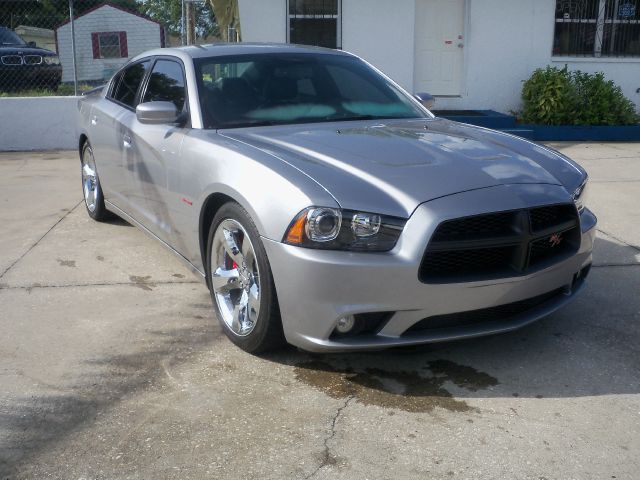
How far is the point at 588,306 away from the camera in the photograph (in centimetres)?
479

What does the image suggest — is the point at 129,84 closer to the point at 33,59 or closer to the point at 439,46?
the point at 439,46

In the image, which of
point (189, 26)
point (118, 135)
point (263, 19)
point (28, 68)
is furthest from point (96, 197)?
point (28, 68)

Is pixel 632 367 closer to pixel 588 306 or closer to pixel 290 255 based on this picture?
pixel 588 306

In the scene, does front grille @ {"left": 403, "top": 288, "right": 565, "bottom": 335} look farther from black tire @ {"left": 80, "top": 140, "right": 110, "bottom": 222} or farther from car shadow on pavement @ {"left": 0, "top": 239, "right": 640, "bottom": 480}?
black tire @ {"left": 80, "top": 140, "right": 110, "bottom": 222}

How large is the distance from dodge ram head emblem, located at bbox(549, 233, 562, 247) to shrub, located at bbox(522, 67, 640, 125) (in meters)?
8.74

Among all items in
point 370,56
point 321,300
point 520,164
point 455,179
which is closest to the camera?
point 321,300

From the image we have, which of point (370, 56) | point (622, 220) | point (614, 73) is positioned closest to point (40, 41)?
point (370, 56)


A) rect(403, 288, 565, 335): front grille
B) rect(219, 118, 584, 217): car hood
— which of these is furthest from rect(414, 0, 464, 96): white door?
rect(403, 288, 565, 335): front grille

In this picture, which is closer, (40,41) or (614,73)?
(614,73)

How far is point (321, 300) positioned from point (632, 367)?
1.70 meters

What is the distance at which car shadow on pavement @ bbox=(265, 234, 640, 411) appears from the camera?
3.66 metres

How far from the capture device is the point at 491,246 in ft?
11.8

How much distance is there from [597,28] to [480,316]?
10.9 meters

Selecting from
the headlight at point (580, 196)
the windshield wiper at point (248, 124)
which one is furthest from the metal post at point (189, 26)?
the headlight at point (580, 196)
